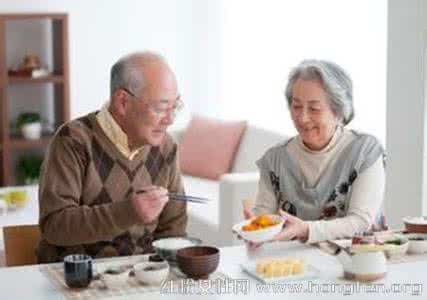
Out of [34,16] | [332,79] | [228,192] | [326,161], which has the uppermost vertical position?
[34,16]

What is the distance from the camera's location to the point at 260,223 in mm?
2473

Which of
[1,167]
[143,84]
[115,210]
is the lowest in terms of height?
[1,167]

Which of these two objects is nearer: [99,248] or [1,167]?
[99,248]

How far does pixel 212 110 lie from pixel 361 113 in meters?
2.14

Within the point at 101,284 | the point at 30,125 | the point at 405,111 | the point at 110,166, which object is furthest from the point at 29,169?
the point at 101,284

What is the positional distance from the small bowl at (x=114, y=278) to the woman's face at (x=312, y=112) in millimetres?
911

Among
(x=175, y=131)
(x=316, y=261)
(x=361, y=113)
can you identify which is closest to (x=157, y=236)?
(x=316, y=261)

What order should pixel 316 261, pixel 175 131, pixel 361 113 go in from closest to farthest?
pixel 316 261, pixel 361 113, pixel 175 131

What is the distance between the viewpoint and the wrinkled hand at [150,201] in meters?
2.31

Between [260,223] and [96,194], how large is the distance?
52 cm

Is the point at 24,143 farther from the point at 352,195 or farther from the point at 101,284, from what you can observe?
the point at 101,284

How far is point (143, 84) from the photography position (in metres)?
2.56

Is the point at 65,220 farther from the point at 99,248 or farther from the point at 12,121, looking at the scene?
the point at 12,121

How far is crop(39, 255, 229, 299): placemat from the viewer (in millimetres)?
2072
